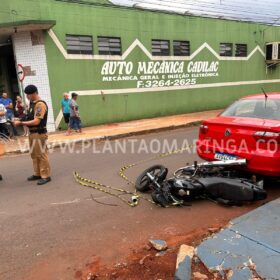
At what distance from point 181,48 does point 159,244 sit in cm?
1536

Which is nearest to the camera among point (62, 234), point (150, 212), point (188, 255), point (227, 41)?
point (188, 255)

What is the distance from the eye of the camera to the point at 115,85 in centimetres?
1527

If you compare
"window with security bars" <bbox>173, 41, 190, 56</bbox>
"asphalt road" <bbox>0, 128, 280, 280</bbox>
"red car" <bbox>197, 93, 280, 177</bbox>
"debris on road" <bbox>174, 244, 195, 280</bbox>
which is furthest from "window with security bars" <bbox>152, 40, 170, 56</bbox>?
"debris on road" <bbox>174, 244, 195, 280</bbox>

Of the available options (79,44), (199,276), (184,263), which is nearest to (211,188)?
(184,263)

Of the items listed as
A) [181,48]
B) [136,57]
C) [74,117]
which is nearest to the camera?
[74,117]

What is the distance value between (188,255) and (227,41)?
18621mm

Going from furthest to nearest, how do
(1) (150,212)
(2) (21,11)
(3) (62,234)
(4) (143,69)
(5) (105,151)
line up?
(4) (143,69), (2) (21,11), (5) (105,151), (1) (150,212), (3) (62,234)

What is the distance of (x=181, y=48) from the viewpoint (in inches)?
701

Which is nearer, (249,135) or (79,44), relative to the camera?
(249,135)

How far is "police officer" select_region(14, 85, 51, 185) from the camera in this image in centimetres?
632

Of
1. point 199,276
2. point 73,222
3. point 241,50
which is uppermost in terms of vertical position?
point 241,50

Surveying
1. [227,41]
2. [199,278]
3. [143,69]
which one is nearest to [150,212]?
[199,278]

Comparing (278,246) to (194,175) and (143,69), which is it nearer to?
(194,175)

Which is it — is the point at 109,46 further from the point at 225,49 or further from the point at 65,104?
the point at 225,49
